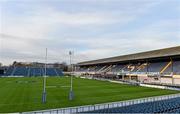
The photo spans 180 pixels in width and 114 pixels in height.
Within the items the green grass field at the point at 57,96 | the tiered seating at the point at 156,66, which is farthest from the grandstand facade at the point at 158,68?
the green grass field at the point at 57,96

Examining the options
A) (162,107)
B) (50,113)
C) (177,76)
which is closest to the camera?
(50,113)

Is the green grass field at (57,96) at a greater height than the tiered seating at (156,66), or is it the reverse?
the tiered seating at (156,66)

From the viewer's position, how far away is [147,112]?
18.3 m

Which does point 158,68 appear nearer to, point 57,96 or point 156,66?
point 156,66

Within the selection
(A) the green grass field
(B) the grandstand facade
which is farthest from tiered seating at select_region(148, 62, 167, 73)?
(A) the green grass field

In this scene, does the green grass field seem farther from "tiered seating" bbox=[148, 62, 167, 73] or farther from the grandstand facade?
"tiered seating" bbox=[148, 62, 167, 73]

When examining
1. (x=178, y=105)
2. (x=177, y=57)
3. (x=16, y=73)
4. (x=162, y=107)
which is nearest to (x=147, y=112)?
(x=162, y=107)

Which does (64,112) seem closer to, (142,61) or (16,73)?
(142,61)

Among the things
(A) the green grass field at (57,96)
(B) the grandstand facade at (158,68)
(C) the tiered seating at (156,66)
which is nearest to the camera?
(A) the green grass field at (57,96)

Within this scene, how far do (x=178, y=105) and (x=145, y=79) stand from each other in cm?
4613

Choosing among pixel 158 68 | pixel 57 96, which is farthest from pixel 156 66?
pixel 57 96

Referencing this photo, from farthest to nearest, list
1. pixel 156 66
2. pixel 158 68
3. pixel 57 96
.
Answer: pixel 156 66 → pixel 158 68 → pixel 57 96

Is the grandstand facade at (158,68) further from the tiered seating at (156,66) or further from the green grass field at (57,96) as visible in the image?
the green grass field at (57,96)

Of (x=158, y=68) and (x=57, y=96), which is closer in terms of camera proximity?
(x=57, y=96)
